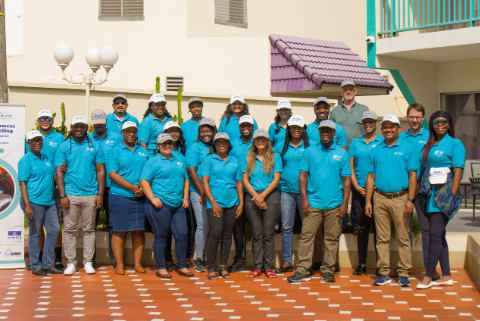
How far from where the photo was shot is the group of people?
21.5ft

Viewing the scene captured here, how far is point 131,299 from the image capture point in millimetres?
6109

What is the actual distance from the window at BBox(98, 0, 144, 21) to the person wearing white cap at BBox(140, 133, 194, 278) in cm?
823

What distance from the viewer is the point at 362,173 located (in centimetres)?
687

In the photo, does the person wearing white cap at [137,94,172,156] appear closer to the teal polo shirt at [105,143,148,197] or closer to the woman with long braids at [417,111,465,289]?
the teal polo shirt at [105,143,148,197]

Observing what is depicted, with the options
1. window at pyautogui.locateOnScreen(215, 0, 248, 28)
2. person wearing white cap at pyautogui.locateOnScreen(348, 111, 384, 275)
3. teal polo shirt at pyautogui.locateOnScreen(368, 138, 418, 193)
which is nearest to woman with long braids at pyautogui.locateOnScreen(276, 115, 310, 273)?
person wearing white cap at pyautogui.locateOnScreen(348, 111, 384, 275)

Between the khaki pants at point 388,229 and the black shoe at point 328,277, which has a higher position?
the khaki pants at point 388,229

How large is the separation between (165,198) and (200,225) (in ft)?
2.10

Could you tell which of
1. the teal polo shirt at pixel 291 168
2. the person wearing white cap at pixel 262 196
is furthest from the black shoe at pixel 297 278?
the teal polo shirt at pixel 291 168

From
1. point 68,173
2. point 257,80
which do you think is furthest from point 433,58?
point 68,173

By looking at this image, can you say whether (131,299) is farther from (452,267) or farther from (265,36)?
(265,36)

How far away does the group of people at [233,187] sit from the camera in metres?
6.57

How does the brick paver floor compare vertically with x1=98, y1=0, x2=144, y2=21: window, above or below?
below

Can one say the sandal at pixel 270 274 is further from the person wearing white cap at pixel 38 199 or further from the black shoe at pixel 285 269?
the person wearing white cap at pixel 38 199

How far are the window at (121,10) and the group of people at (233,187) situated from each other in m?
7.29
